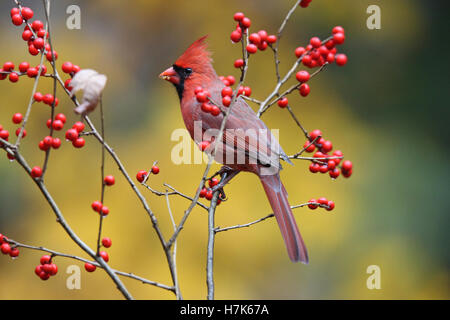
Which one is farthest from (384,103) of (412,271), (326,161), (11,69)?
(11,69)

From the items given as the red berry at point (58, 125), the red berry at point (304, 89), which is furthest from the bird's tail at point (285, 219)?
the red berry at point (58, 125)

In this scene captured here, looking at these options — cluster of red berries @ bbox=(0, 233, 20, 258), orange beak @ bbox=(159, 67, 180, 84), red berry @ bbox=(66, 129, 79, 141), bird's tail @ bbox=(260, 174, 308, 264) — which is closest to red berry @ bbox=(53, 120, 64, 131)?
red berry @ bbox=(66, 129, 79, 141)

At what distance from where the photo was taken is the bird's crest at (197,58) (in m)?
1.73

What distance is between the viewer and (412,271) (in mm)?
3693

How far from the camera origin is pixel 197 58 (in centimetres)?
179

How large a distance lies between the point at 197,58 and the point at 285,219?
1.96 ft

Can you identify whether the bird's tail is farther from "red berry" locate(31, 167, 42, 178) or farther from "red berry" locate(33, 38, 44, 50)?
"red berry" locate(33, 38, 44, 50)

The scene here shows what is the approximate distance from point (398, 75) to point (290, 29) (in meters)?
0.97

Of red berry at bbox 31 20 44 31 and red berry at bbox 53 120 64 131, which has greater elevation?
red berry at bbox 31 20 44 31

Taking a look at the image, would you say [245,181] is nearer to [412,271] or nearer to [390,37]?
[412,271]

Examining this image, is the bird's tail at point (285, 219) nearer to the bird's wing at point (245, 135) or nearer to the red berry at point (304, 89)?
the bird's wing at point (245, 135)

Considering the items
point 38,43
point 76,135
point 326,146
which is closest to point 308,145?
point 326,146

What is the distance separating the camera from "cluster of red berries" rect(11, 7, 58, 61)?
1.24 meters

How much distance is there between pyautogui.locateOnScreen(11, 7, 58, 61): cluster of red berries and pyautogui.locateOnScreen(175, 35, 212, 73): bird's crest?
52 cm
